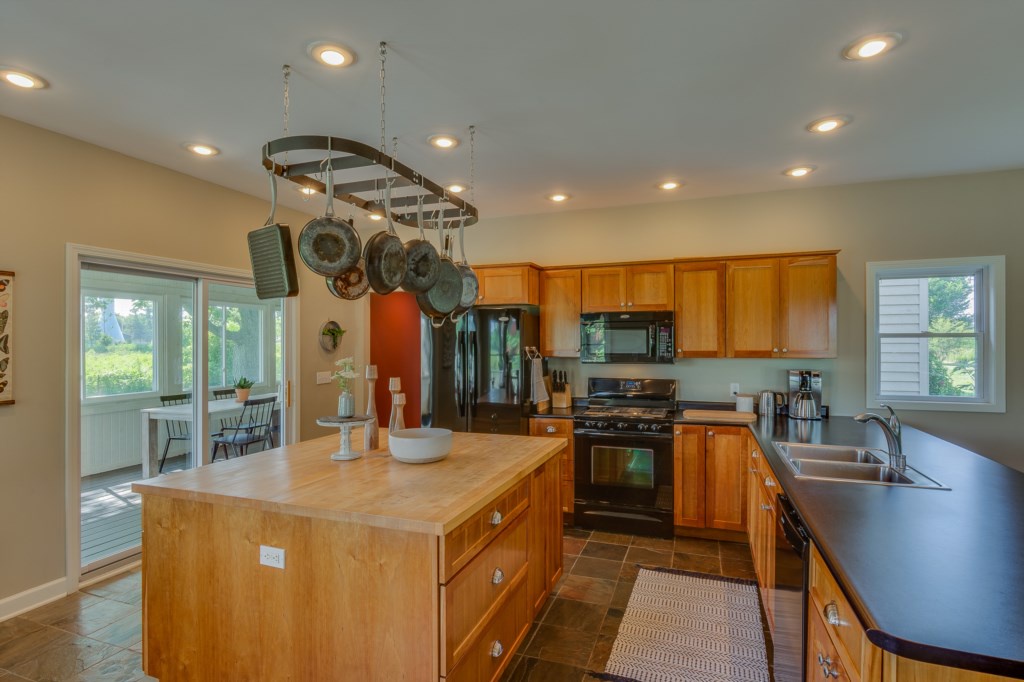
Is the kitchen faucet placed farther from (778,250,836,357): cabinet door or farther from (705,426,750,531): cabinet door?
(778,250,836,357): cabinet door

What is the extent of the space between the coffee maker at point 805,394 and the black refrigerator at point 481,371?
2.04m

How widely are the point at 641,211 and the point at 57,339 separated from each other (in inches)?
167

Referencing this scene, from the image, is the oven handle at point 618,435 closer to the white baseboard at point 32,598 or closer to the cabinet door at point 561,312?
the cabinet door at point 561,312

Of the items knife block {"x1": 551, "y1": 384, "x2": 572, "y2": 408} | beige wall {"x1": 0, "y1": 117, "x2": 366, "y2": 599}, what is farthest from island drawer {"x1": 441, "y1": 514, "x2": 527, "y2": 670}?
beige wall {"x1": 0, "y1": 117, "x2": 366, "y2": 599}

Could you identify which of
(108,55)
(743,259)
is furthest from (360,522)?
(743,259)

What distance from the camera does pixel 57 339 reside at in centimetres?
292

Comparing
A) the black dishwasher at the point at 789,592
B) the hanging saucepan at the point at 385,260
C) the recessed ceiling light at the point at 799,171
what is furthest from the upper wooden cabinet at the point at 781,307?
the hanging saucepan at the point at 385,260

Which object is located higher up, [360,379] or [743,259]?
[743,259]

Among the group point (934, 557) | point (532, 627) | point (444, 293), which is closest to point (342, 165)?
point (444, 293)

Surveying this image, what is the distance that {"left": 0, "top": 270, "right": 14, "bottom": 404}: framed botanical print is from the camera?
2.67 m

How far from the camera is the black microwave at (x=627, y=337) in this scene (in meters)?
4.05

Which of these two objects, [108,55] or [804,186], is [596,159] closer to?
[804,186]

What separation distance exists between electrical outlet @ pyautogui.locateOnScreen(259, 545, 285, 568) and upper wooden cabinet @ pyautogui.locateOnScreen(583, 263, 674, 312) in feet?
10.2

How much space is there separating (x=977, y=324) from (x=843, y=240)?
109 cm
